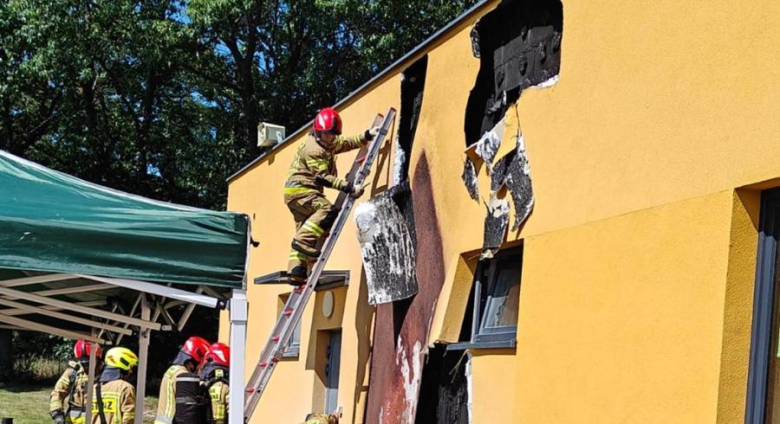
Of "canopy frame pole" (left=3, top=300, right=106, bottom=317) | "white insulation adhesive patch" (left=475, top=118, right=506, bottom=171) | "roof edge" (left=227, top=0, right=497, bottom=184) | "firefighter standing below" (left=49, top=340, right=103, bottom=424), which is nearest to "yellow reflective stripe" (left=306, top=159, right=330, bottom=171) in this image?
"roof edge" (left=227, top=0, right=497, bottom=184)

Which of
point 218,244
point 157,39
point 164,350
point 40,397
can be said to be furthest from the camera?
point 164,350

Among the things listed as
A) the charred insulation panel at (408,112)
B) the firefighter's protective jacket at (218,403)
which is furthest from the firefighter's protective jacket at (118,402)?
the charred insulation panel at (408,112)

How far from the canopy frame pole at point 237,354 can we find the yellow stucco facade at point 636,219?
1275 mm

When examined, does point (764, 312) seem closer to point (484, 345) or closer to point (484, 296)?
point (484, 345)

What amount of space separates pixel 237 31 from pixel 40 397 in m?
9.77

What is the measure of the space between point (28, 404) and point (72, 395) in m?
7.57

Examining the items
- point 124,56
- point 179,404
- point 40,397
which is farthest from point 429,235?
point 124,56

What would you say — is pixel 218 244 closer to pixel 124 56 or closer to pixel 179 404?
pixel 179 404

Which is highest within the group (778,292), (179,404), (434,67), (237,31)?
(237,31)

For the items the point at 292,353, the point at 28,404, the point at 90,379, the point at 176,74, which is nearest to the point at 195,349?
the point at 292,353

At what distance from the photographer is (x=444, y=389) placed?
5910mm

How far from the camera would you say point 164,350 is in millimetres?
21281

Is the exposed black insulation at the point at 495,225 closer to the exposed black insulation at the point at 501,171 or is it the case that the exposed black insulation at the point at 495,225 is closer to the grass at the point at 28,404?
the exposed black insulation at the point at 501,171

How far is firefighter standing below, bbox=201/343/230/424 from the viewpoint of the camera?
7074 millimetres
